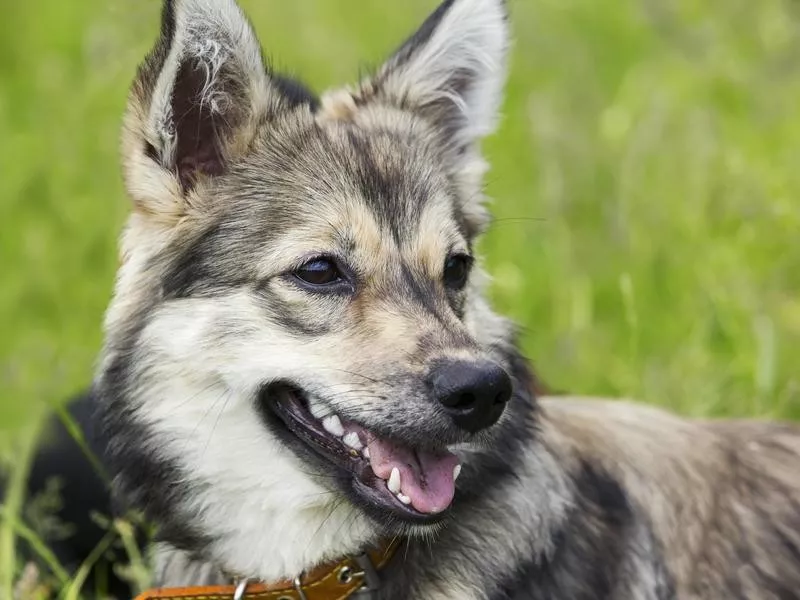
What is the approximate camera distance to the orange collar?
10.4ft

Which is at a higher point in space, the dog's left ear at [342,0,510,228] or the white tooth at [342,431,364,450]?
the dog's left ear at [342,0,510,228]

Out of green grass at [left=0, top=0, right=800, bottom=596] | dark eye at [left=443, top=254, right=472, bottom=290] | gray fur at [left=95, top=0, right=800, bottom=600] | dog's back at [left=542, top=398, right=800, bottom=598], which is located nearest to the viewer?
gray fur at [left=95, top=0, right=800, bottom=600]

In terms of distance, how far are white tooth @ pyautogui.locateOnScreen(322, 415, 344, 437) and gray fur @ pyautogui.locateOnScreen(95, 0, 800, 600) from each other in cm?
8

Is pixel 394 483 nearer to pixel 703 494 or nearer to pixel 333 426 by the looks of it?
pixel 333 426

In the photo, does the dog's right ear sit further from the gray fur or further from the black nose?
the black nose

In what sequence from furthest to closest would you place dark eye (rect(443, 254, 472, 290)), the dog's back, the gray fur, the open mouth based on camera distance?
1. the dog's back
2. dark eye (rect(443, 254, 472, 290))
3. the gray fur
4. the open mouth

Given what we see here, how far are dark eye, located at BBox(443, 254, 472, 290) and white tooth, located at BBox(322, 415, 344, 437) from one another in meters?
0.57

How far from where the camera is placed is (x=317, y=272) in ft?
10.6

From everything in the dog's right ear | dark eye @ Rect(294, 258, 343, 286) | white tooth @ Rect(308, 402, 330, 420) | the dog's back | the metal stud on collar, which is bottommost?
the metal stud on collar

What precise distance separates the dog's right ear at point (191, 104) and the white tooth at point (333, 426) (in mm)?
751

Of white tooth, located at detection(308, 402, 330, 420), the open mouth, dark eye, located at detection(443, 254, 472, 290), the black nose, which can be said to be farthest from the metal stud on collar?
dark eye, located at detection(443, 254, 472, 290)

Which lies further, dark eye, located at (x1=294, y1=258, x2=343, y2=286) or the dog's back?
the dog's back

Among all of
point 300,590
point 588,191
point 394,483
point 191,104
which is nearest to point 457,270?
point 394,483

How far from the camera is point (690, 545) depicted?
11.9 ft
